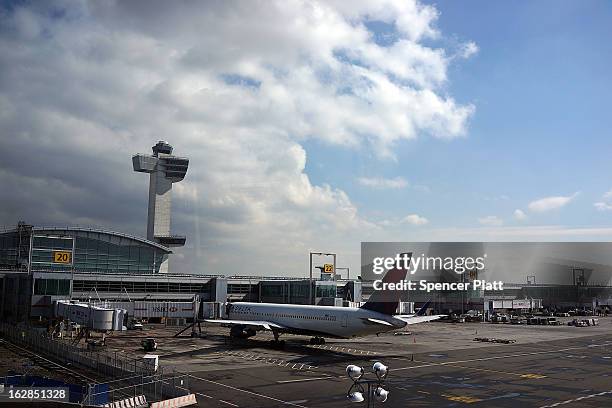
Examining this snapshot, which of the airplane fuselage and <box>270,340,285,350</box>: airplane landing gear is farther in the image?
<box>270,340,285,350</box>: airplane landing gear

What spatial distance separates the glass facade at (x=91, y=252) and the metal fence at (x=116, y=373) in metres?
66.7

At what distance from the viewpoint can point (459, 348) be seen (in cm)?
6975

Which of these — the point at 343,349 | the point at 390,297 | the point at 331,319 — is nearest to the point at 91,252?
the point at 343,349

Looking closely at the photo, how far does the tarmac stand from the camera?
121 ft

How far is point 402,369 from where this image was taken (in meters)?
50.1

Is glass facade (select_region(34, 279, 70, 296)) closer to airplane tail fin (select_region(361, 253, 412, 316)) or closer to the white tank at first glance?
the white tank

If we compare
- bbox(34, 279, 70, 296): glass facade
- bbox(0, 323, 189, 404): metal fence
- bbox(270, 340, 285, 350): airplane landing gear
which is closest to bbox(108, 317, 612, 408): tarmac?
bbox(270, 340, 285, 350): airplane landing gear

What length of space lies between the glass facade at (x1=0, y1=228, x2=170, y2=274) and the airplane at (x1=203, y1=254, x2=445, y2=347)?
65.6 m

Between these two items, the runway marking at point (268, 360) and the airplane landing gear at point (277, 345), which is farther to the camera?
the airplane landing gear at point (277, 345)

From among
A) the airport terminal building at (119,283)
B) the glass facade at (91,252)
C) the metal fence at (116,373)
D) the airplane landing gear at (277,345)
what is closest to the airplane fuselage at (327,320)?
the airplane landing gear at (277,345)

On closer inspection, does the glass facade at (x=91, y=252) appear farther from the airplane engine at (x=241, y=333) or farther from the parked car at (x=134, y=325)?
the airplane engine at (x=241, y=333)

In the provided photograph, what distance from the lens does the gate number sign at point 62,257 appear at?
9531 cm

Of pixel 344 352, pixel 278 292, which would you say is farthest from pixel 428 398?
pixel 278 292

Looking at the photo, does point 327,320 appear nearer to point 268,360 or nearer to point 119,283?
point 268,360
